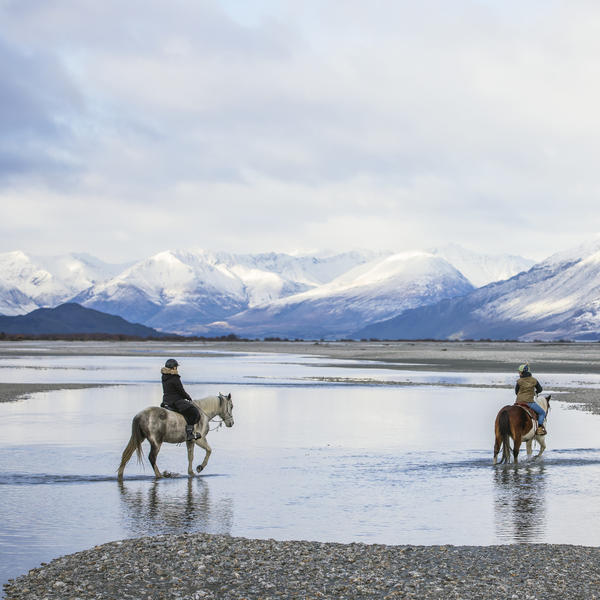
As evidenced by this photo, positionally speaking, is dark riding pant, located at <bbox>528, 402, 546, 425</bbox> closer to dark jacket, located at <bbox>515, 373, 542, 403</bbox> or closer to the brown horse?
dark jacket, located at <bbox>515, 373, 542, 403</bbox>

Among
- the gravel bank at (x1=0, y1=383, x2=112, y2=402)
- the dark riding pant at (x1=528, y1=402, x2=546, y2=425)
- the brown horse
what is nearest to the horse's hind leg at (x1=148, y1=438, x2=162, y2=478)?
the brown horse

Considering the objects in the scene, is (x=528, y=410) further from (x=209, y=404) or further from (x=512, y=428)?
(x=209, y=404)

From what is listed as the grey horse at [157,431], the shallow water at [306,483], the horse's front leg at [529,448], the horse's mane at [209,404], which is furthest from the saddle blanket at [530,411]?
the grey horse at [157,431]

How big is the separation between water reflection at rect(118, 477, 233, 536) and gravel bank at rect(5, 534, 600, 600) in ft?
4.95

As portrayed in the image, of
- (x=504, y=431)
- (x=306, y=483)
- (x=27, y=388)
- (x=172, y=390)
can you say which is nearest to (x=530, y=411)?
(x=504, y=431)

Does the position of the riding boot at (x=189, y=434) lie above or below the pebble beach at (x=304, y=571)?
above

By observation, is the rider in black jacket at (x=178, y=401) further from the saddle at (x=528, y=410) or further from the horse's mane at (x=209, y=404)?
the saddle at (x=528, y=410)

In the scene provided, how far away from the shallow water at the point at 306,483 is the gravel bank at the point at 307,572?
0.94 m

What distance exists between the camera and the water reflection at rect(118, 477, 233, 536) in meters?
15.2

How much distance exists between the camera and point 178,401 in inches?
779

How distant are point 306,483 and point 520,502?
438cm

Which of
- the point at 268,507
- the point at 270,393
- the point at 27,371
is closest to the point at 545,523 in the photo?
the point at 268,507

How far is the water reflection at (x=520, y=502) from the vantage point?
48.9ft

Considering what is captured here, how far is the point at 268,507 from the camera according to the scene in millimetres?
16859
